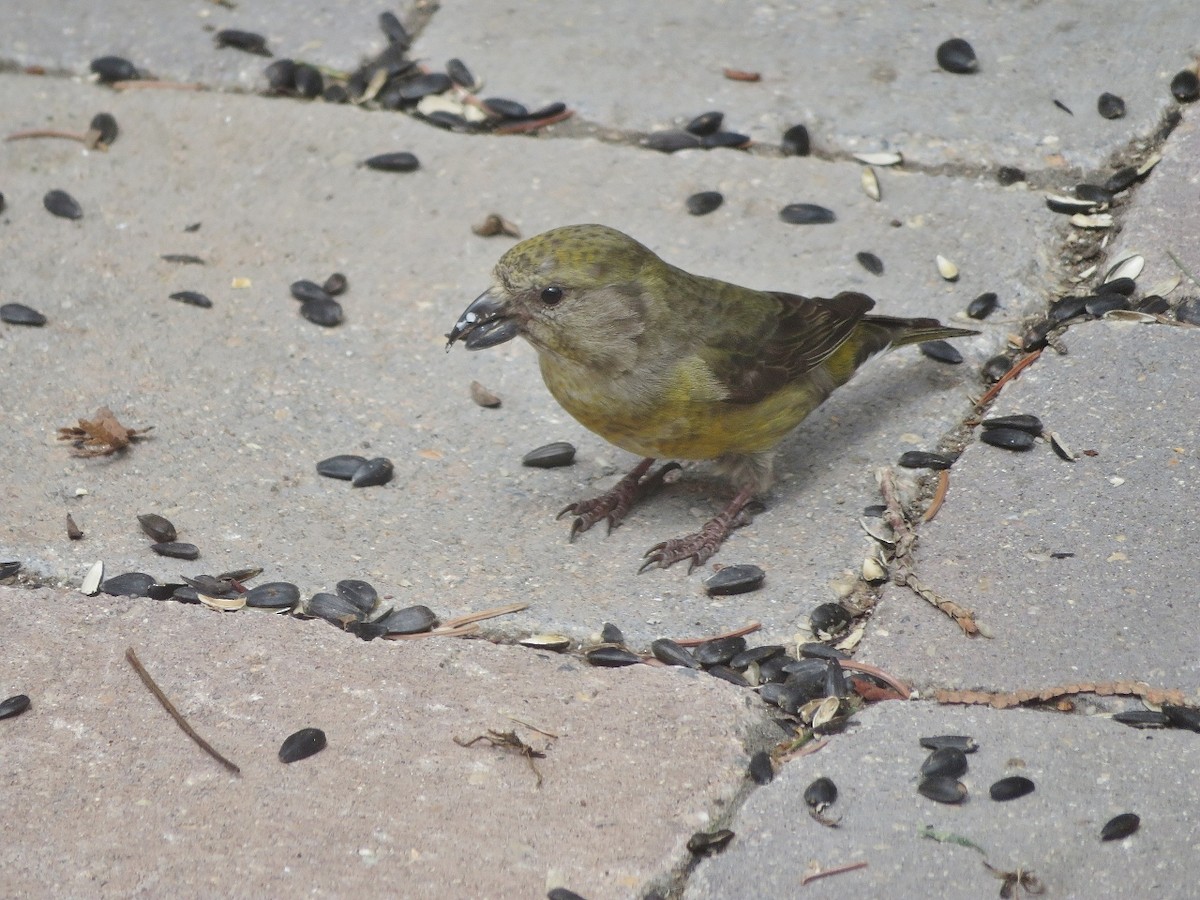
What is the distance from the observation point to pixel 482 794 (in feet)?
10.4

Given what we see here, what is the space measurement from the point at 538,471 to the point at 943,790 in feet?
6.00

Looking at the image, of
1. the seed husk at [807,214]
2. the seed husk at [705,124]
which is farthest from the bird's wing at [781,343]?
the seed husk at [705,124]

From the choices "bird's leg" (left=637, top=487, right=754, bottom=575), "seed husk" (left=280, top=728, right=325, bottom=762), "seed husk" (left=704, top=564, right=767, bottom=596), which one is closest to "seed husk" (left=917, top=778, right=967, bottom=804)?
"seed husk" (left=704, top=564, right=767, bottom=596)

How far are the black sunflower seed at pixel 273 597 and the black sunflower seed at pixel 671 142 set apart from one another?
249 centimetres

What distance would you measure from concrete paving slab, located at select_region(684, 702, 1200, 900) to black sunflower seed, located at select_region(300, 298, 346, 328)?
7.98ft

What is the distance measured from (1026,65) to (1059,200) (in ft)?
2.80

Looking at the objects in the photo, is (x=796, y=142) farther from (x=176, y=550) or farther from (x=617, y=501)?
(x=176, y=550)

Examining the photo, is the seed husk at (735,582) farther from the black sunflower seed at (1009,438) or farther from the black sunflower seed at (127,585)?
the black sunflower seed at (127,585)

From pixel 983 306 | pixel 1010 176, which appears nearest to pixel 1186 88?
pixel 1010 176

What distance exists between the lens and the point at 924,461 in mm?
4266

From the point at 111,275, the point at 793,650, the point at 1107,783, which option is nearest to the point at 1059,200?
the point at 793,650

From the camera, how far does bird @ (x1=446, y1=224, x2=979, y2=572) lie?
13.8 feet

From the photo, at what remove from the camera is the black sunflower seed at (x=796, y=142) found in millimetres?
5473

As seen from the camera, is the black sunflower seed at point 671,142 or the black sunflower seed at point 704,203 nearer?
the black sunflower seed at point 704,203
